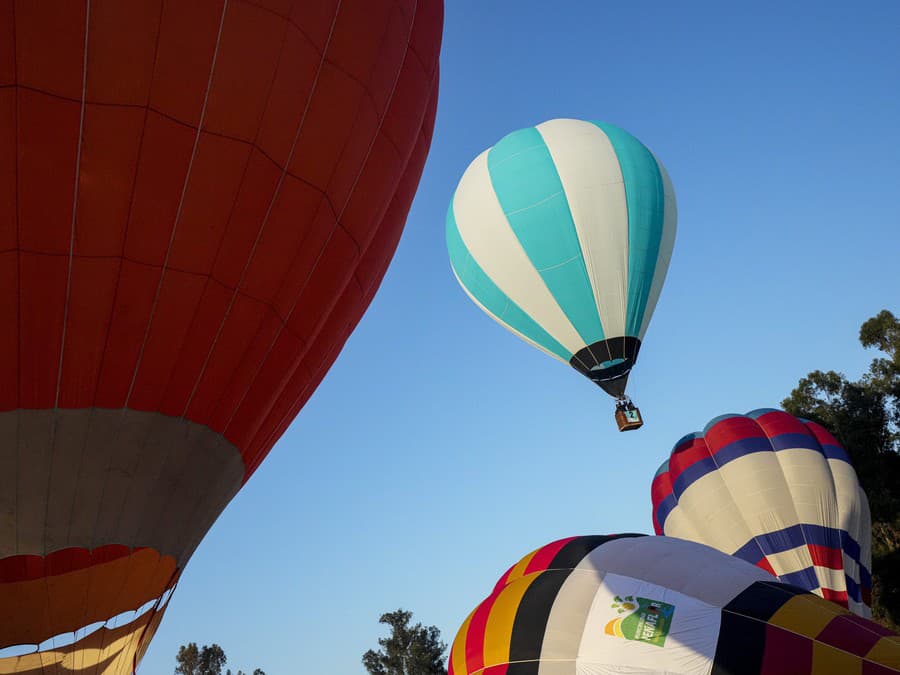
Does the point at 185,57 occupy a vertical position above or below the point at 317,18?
below

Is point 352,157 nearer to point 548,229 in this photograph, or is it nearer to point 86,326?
point 86,326

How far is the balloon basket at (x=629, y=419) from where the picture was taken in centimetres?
1138

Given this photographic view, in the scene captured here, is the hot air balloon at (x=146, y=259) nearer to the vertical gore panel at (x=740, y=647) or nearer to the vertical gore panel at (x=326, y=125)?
the vertical gore panel at (x=326, y=125)

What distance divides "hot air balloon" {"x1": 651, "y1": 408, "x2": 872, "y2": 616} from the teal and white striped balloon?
173 cm

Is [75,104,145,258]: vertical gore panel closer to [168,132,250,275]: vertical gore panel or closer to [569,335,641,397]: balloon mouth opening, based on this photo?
[168,132,250,275]: vertical gore panel

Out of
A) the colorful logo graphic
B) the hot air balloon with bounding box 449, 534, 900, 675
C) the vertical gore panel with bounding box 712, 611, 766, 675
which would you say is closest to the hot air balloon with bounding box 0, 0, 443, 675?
the hot air balloon with bounding box 449, 534, 900, 675

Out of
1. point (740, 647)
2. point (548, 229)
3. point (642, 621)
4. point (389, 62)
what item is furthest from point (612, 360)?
point (389, 62)

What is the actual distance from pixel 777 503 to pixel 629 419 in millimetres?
2236

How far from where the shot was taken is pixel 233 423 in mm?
5340

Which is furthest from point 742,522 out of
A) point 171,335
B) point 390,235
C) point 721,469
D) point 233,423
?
point 171,335

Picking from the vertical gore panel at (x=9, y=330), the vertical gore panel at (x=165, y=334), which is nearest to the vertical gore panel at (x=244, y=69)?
the vertical gore panel at (x=165, y=334)

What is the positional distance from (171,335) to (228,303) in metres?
0.41

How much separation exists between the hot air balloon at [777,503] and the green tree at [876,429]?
17.9 feet

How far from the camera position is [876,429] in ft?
56.3
